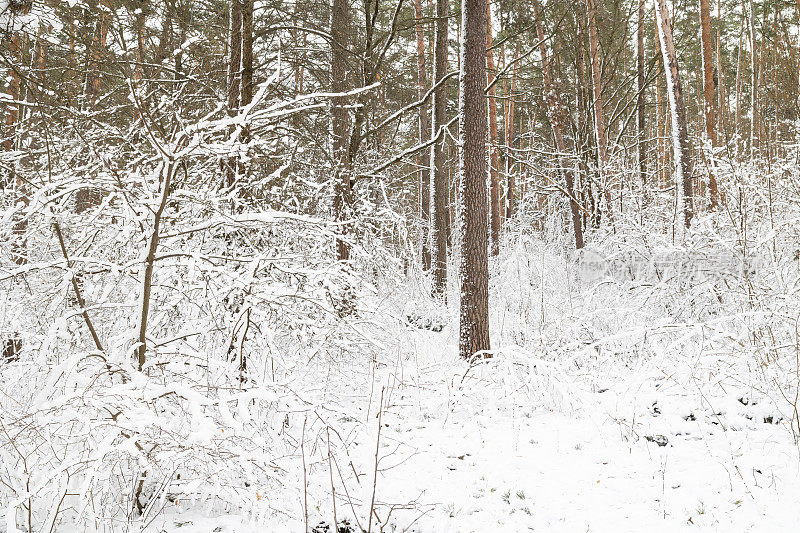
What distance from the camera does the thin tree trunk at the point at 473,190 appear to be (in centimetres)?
542

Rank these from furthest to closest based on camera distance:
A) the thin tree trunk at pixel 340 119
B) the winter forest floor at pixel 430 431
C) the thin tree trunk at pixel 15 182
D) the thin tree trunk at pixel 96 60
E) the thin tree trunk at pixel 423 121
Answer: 1. the thin tree trunk at pixel 423 121
2. the thin tree trunk at pixel 340 119
3. the thin tree trunk at pixel 96 60
4. the thin tree trunk at pixel 15 182
5. the winter forest floor at pixel 430 431

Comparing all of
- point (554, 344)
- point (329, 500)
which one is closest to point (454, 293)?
point (554, 344)

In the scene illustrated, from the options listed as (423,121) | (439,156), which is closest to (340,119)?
(439,156)

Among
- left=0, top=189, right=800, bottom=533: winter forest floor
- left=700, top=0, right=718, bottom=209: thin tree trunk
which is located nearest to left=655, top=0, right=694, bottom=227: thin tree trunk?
left=700, top=0, right=718, bottom=209: thin tree trunk

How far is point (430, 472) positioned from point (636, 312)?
3.67 m

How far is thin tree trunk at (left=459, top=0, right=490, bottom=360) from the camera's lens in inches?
213

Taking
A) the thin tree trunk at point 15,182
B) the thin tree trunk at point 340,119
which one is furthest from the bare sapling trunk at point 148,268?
the thin tree trunk at point 340,119

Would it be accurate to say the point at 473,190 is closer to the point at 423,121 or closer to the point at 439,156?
the point at 439,156

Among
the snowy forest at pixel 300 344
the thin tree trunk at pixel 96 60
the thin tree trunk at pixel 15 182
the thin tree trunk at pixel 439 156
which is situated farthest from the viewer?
the thin tree trunk at pixel 439 156

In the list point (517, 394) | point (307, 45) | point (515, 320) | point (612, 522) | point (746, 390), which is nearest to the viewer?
point (612, 522)

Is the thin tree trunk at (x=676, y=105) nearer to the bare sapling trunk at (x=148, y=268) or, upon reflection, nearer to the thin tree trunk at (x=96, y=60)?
the bare sapling trunk at (x=148, y=268)

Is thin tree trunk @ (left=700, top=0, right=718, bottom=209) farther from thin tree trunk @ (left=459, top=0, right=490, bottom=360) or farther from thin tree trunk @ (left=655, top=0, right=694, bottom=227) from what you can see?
thin tree trunk @ (left=459, top=0, right=490, bottom=360)

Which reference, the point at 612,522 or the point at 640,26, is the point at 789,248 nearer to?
the point at 612,522

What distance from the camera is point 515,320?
727cm
